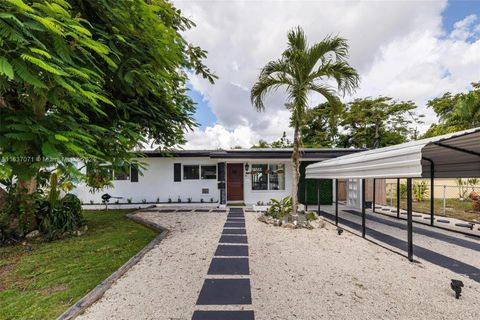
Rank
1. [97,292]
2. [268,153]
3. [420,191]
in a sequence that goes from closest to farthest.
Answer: [97,292], [268,153], [420,191]

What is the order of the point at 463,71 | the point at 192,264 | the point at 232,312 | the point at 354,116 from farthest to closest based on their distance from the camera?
the point at 354,116
the point at 463,71
the point at 192,264
the point at 232,312

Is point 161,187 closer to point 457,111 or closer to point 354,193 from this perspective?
point 354,193

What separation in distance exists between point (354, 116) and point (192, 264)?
23.8m

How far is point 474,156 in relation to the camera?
5.90 metres

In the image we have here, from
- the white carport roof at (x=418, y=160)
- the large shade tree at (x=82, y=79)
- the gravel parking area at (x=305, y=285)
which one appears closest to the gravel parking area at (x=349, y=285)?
the gravel parking area at (x=305, y=285)

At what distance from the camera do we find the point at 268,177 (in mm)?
11805

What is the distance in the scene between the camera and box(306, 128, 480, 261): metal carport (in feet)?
13.4

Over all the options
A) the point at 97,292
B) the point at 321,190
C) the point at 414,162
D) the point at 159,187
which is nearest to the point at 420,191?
the point at 321,190

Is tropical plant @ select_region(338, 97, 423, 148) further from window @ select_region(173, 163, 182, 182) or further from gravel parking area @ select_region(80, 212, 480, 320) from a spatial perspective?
gravel parking area @ select_region(80, 212, 480, 320)

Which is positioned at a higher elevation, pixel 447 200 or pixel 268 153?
pixel 268 153

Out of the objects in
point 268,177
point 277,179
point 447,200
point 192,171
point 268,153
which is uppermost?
point 268,153

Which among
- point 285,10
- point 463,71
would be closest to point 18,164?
point 285,10

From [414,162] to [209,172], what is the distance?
31.5ft

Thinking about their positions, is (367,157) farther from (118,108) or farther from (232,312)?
(118,108)
